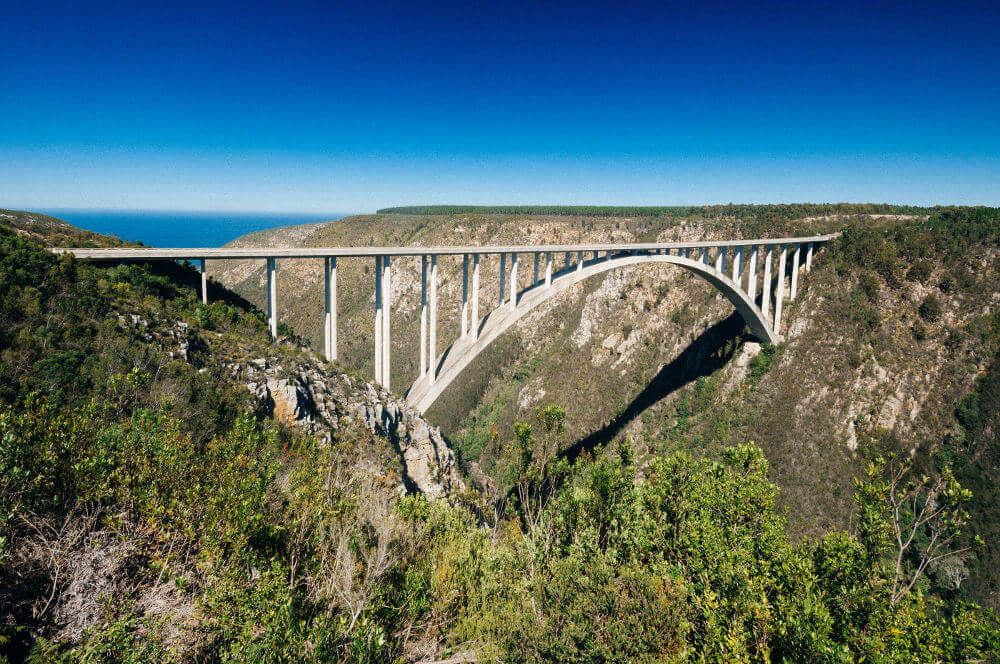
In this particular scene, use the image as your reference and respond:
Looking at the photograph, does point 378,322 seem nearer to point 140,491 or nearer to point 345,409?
point 345,409

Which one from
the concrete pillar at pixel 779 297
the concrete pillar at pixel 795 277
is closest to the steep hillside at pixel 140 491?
the concrete pillar at pixel 779 297

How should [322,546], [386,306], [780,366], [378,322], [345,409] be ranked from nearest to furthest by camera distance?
1. [322,546]
2. [345,409]
3. [386,306]
4. [378,322]
5. [780,366]

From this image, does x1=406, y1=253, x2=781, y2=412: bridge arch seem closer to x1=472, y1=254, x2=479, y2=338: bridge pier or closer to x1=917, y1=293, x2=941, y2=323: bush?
x1=472, y1=254, x2=479, y2=338: bridge pier

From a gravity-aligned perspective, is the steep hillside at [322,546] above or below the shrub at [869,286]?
below

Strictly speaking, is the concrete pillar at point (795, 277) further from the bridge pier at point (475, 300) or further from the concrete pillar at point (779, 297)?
the bridge pier at point (475, 300)

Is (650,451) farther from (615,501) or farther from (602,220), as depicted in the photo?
(602,220)

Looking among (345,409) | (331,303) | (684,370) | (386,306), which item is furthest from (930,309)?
(331,303)

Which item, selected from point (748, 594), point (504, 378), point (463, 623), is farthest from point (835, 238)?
point (463, 623)
